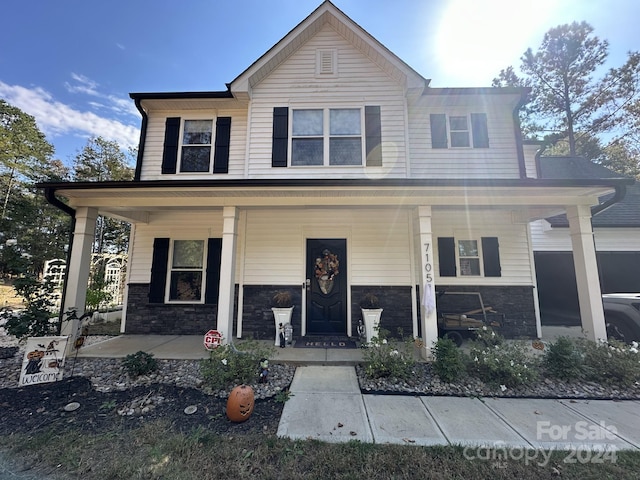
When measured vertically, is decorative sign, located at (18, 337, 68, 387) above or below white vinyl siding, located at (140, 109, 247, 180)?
below

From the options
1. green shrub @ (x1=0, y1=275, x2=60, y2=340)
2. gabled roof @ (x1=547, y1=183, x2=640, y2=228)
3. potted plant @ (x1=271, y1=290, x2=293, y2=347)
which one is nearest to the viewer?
green shrub @ (x1=0, y1=275, x2=60, y2=340)

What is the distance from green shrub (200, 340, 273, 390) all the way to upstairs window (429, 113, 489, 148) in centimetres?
606

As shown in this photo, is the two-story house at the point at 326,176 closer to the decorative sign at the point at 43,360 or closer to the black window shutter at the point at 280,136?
the black window shutter at the point at 280,136

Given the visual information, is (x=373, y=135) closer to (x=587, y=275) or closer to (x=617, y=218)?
(x=587, y=275)

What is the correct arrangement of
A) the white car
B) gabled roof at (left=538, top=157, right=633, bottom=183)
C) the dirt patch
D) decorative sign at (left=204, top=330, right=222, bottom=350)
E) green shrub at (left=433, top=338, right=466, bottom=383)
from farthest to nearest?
gabled roof at (left=538, top=157, right=633, bottom=183) < the white car < decorative sign at (left=204, top=330, right=222, bottom=350) < green shrub at (left=433, top=338, right=466, bottom=383) < the dirt patch

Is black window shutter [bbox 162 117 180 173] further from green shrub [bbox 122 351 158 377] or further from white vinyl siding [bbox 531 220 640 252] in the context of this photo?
white vinyl siding [bbox 531 220 640 252]

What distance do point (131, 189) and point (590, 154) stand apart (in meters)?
21.4

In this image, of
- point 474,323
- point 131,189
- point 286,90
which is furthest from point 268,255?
point 474,323

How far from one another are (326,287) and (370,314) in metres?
1.21

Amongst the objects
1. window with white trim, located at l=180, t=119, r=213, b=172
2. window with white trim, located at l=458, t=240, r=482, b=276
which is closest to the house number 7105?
window with white trim, located at l=458, t=240, r=482, b=276

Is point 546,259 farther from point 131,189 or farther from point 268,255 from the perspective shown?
point 131,189

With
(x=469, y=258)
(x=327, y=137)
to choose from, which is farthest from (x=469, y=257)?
(x=327, y=137)

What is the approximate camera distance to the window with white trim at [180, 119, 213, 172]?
6.43m

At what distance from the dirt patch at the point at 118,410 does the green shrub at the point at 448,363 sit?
2290 millimetres
